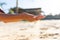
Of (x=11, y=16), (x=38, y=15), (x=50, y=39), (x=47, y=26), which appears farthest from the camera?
(x=47, y=26)

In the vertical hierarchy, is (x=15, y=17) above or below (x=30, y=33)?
above

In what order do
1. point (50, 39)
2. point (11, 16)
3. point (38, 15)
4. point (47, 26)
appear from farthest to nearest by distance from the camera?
point (47, 26), point (50, 39), point (38, 15), point (11, 16)

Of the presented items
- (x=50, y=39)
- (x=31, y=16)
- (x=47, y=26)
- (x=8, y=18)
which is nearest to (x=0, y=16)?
(x=8, y=18)

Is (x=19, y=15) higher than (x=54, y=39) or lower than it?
higher

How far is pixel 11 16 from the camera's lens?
84 cm

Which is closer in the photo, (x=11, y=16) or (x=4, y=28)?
(x=11, y=16)

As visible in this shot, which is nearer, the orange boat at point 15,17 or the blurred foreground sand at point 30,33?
the orange boat at point 15,17

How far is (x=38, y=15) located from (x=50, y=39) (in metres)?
2.25

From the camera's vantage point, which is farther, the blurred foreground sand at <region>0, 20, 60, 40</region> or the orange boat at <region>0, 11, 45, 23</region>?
the blurred foreground sand at <region>0, 20, 60, 40</region>

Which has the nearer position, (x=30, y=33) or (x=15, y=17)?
(x=15, y=17)

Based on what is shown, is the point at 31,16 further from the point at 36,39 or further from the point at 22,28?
the point at 22,28

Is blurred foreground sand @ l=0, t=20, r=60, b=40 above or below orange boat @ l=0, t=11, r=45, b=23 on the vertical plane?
below

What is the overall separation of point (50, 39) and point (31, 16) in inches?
92.5

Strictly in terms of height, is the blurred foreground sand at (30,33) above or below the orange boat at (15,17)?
below
